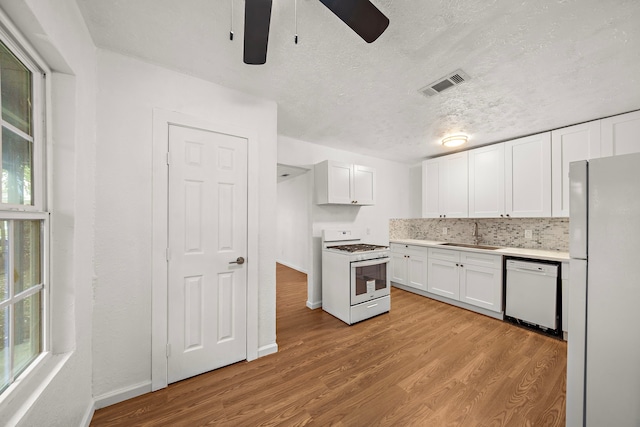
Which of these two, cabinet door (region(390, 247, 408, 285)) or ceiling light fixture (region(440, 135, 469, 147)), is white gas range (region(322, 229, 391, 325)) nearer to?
cabinet door (region(390, 247, 408, 285))

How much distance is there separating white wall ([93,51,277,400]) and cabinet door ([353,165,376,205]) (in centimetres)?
233

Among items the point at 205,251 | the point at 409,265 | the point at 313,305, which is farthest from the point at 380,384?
the point at 409,265

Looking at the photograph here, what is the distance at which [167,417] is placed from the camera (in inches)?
59.1

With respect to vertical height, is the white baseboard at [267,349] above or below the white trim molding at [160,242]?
below

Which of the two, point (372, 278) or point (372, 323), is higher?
point (372, 278)

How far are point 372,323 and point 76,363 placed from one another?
8.61 feet

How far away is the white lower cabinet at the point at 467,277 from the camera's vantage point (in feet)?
9.84

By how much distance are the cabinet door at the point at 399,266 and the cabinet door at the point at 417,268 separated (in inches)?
3.2

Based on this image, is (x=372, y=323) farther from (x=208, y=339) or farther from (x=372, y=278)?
(x=208, y=339)

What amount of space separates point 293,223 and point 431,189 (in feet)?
11.0

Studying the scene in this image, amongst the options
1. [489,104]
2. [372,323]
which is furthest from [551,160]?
[372,323]

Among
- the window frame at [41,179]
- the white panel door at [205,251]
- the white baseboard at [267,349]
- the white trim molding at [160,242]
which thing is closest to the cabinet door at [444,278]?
the white baseboard at [267,349]

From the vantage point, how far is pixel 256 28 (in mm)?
1093

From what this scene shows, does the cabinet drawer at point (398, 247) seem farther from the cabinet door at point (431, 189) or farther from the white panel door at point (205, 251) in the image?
the white panel door at point (205, 251)
